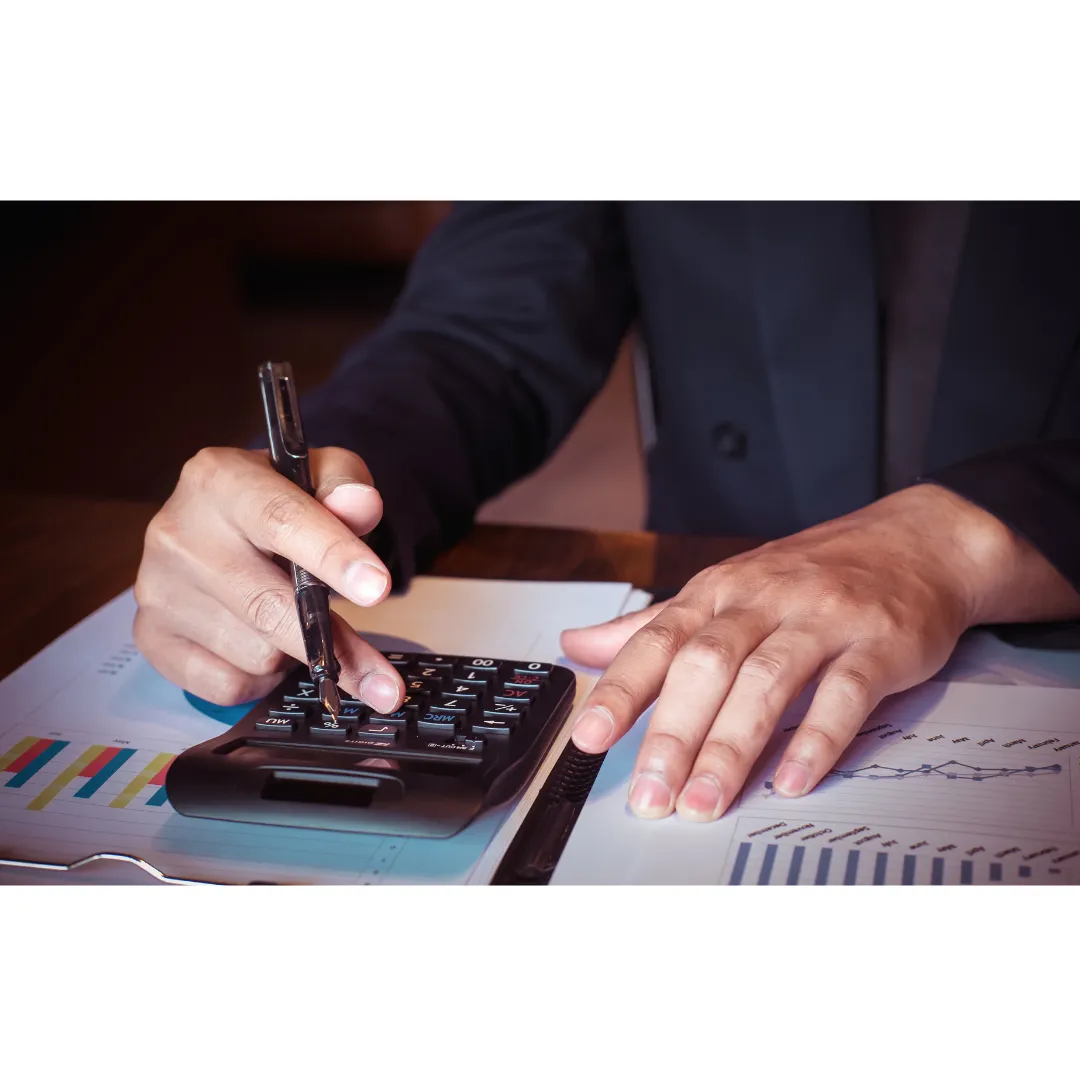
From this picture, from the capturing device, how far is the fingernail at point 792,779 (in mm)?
362

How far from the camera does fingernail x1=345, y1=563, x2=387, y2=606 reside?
1.27ft

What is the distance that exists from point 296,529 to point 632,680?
139mm

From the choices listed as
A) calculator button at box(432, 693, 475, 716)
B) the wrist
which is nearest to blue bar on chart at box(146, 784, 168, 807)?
calculator button at box(432, 693, 475, 716)

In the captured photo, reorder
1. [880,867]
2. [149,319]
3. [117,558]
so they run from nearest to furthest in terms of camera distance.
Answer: [880,867], [117,558], [149,319]

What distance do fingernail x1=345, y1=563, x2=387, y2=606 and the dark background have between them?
0.90ft

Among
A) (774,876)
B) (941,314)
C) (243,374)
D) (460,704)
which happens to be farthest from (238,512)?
(941,314)

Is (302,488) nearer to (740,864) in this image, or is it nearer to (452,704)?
(452,704)

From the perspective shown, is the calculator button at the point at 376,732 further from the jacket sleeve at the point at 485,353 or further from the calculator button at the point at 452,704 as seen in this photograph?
the jacket sleeve at the point at 485,353

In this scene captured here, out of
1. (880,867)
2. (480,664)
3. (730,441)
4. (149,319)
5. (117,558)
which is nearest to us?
(880,867)

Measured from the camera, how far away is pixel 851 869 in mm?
328

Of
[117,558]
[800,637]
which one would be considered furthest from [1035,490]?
[117,558]

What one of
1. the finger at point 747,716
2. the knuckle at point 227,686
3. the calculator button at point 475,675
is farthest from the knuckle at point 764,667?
the knuckle at point 227,686
